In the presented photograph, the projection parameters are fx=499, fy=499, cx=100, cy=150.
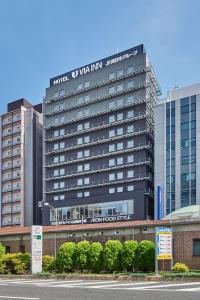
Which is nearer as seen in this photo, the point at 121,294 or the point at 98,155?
the point at 121,294

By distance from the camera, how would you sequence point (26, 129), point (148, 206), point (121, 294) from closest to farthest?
1. point (121, 294)
2. point (148, 206)
3. point (26, 129)

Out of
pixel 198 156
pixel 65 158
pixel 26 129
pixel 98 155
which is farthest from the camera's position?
pixel 26 129

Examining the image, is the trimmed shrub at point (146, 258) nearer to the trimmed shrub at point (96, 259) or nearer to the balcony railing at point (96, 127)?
the trimmed shrub at point (96, 259)

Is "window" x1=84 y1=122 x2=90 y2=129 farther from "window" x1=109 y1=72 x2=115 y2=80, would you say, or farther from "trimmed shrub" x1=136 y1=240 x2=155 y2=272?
"trimmed shrub" x1=136 y1=240 x2=155 y2=272

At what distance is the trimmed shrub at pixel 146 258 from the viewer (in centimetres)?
3294

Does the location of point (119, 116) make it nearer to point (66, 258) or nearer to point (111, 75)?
point (111, 75)

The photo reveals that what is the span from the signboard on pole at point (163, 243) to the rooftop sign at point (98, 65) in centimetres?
7222

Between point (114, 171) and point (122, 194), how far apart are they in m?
5.32

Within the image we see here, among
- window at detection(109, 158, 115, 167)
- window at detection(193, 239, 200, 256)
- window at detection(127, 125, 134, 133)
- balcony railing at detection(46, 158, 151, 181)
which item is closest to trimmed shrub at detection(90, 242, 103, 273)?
window at detection(193, 239, 200, 256)

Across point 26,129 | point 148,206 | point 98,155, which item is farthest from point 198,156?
point 26,129

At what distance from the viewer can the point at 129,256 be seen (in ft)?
111

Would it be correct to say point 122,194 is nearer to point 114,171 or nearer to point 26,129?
point 114,171

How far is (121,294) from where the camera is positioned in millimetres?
18297

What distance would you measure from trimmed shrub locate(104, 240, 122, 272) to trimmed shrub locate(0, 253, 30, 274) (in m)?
6.96
